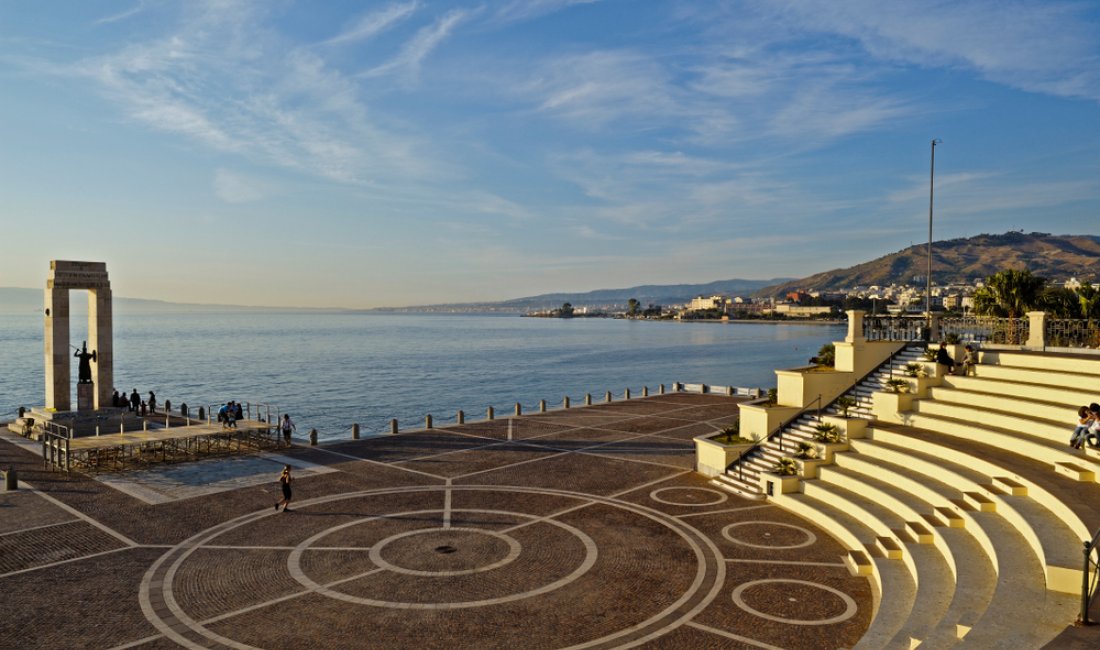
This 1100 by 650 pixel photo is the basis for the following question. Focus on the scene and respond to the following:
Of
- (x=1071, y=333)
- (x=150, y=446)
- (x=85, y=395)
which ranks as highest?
(x=1071, y=333)

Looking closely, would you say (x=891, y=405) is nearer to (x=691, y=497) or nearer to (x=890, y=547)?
(x=691, y=497)

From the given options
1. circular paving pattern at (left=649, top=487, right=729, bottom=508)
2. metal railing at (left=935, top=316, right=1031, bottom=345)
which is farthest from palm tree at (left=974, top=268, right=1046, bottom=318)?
circular paving pattern at (left=649, top=487, right=729, bottom=508)

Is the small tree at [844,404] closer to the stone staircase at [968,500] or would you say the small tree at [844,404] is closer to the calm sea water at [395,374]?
the stone staircase at [968,500]

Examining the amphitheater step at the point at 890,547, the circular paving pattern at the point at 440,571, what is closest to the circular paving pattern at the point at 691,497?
the circular paving pattern at the point at 440,571

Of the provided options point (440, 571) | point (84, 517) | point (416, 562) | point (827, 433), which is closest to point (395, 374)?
point (84, 517)

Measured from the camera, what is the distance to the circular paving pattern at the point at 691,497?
23.5 meters

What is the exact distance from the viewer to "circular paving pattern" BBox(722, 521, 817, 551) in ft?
62.2

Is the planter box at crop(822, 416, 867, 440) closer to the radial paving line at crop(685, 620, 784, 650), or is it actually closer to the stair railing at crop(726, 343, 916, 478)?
the stair railing at crop(726, 343, 916, 478)

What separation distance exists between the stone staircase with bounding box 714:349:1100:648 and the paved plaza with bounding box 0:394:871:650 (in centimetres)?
130

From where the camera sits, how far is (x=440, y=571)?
1714 cm

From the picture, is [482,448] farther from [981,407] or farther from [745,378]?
[745,378]

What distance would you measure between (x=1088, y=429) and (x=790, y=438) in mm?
10513

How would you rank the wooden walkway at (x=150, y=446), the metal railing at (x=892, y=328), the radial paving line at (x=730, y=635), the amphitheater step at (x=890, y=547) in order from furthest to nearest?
the metal railing at (x=892, y=328) < the wooden walkway at (x=150, y=446) < the amphitheater step at (x=890, y=547) < the radial paving line at (x=730, y=635)

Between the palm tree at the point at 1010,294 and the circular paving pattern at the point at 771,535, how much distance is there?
120 feet
